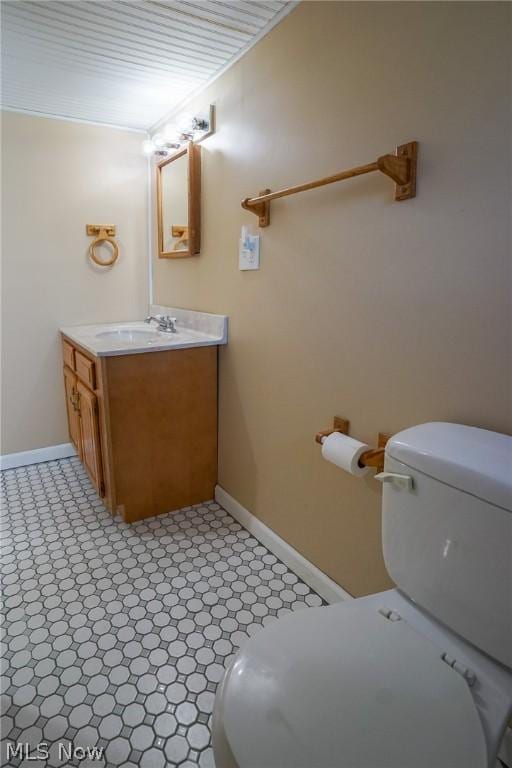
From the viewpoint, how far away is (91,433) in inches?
80.7

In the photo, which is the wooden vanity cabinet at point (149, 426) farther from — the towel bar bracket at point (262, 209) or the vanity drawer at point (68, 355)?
the towel bar bracket at point (262, 209)

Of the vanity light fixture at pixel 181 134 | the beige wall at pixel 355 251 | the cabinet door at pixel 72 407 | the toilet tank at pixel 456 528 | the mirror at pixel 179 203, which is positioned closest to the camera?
the toilet tank at pixel 456 528

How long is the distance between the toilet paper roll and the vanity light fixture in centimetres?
157

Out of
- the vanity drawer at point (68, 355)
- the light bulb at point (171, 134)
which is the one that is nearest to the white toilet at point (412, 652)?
the vanity drawer at point (68, 355)

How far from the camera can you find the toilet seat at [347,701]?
675mm

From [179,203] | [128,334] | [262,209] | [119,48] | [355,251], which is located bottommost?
[128,334]

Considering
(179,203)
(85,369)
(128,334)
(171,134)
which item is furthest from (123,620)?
(171,134)

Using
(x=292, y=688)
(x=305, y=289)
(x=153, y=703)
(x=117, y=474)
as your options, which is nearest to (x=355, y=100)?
(x=305, y=289)

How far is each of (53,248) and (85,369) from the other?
0.94 meters

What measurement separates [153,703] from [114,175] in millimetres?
2656

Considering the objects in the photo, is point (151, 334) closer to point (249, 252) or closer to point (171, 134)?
point (249, 252)

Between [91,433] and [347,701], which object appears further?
[91,433]

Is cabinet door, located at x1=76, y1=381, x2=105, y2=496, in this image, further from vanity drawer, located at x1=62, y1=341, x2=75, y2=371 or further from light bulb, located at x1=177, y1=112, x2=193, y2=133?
light bulb, located at x1=177, y1=112, x2=193, y2=133

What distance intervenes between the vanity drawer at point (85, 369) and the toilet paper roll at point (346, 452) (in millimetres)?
1159
